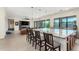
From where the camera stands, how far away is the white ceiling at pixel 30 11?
233 centimetres

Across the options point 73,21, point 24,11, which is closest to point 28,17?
point 24,11

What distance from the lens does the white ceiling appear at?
7.64 ft

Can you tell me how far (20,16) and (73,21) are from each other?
1.46 m

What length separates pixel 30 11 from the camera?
2.51m

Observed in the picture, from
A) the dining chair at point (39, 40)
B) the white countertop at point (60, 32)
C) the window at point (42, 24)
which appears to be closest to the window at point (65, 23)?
the white countertop at point (60, 32)

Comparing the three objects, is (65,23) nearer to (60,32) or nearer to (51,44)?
(60,32)

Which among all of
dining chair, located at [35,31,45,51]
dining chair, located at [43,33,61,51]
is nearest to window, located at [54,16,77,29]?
dining chair, located at [43,33,61,51]

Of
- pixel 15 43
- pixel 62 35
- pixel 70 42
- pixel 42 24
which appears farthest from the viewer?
pixel 15 43

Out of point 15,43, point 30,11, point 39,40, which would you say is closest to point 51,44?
point 39,40

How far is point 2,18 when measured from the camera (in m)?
2.56

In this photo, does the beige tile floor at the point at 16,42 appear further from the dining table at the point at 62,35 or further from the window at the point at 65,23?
the window at the point at 65,23

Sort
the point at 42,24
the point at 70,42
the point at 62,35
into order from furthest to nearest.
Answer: the point at 42,24 < the point at 62,35 < the point at 70,42
